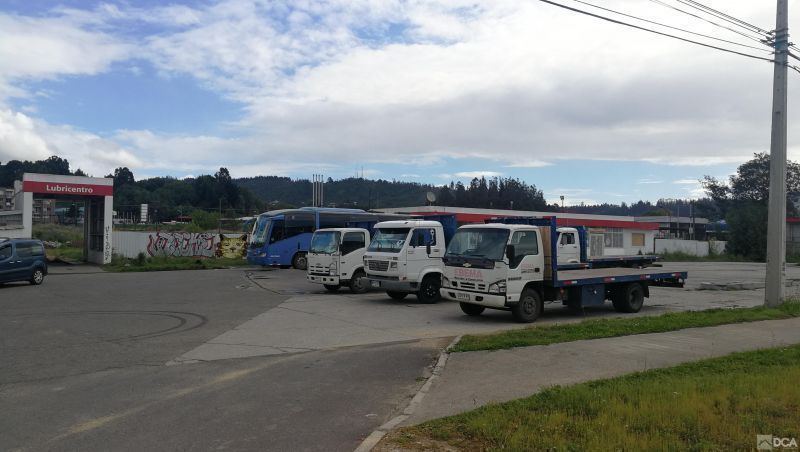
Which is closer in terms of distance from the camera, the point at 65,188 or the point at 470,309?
the point at 470,309

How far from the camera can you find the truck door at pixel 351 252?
66.4ft

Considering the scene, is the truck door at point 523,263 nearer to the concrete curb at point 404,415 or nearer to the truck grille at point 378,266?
the concrete curb at point 404,415

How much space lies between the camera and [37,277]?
23.0 meters

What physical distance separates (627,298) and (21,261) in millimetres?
20442

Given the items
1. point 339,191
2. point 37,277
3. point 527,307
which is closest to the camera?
point 527,307

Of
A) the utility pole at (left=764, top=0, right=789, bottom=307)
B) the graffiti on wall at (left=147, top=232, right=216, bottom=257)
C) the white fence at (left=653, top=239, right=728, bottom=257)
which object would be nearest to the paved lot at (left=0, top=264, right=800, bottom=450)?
the utility pole at (left=764, top=0, right=789, bottom=307)

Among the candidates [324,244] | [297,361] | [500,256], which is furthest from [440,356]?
[324,244]

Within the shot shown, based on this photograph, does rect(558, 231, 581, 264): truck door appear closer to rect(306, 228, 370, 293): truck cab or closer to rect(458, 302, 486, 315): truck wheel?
rect(458, 302, 486, 315): truck wheel

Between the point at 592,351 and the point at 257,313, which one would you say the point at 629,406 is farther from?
the point at 257,313

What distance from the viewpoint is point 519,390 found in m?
7.41

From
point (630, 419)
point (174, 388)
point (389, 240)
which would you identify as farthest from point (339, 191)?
point (630, 419)

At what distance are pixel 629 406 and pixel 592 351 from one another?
3800 mm

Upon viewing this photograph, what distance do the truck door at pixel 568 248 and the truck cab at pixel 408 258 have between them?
12.5ft

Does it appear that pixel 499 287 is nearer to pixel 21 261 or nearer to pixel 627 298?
pixel 627 298
